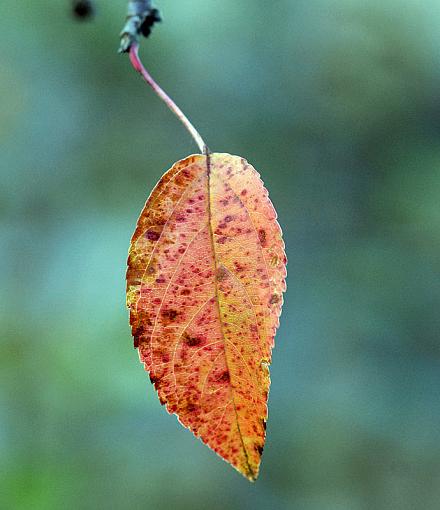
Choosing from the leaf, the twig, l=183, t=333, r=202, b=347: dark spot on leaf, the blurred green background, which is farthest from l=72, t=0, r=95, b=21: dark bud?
the blurred green background

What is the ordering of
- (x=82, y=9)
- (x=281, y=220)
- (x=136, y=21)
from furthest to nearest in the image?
(x=281, y=220) < (x=82, y=9) < (x=136, y=21)

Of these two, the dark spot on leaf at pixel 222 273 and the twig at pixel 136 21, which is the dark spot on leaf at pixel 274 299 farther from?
A: the twig at pixel 136 21

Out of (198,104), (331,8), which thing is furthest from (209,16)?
(331,8)

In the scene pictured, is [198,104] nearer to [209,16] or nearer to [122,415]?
[209,16]

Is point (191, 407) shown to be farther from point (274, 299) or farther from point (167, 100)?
point (167, 100)

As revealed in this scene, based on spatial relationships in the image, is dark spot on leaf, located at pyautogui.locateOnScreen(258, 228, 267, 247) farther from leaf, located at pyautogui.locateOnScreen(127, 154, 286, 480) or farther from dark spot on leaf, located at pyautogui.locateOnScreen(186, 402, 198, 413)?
dark spot on leaf, located at pyautogui.locateOnScreen(186, 402, 198, 413)

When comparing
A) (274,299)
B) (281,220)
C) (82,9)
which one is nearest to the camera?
(274,299)

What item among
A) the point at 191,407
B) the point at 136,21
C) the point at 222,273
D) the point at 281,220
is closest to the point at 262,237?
the point at 222,273
